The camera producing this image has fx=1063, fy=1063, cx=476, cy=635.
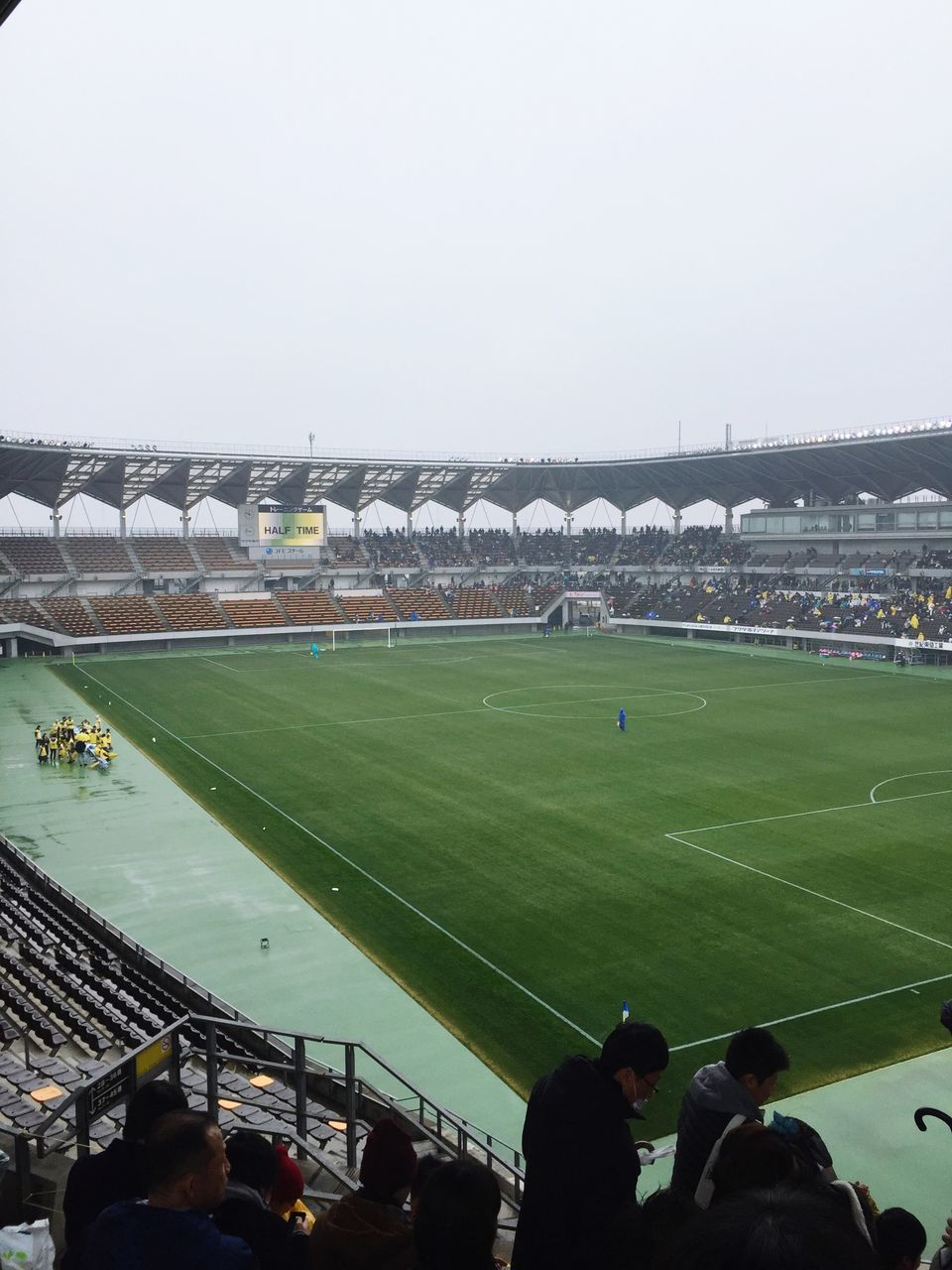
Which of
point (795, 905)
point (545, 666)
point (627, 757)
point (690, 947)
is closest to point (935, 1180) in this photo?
point (690, 947)

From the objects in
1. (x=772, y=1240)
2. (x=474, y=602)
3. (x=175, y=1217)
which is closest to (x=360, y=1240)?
(x=175, y=1217)

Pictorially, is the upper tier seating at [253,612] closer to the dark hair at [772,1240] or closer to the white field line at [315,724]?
the white field line at [315,724]

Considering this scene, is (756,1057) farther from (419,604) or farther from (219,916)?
(419,604)

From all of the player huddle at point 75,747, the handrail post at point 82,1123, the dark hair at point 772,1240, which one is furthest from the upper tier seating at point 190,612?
the dark hair at point 772,1240

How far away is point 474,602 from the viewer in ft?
279

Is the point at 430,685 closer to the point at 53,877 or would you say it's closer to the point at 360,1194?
the point at 53,877

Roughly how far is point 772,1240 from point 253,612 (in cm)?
7644

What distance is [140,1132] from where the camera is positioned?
530 cm

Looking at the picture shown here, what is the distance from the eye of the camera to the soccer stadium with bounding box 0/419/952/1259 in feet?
40.1

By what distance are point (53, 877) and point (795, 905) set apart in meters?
14.9

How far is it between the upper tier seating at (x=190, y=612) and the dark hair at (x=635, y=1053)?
69929 millimetres

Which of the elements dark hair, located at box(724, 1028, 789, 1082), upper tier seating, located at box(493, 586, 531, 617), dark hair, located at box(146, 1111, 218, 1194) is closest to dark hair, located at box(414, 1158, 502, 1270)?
dark hair, located at box(146, 1111, 218, 1194)

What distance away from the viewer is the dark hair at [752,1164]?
3760 mm

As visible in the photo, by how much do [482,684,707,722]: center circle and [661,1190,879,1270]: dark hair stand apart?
38.9m
